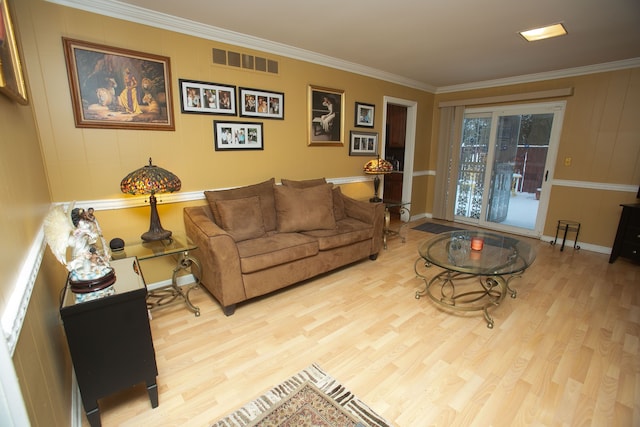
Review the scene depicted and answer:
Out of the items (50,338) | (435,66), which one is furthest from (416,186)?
(50,338)

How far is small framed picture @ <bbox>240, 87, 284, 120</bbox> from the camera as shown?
3.05 metres

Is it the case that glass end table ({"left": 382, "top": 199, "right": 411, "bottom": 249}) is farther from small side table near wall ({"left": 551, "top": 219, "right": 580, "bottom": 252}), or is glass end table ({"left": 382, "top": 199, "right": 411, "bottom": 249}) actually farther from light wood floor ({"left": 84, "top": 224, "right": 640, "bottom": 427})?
small side table near wall ({"left": 551, "top": 219, "right": 580, "bottom": 252})

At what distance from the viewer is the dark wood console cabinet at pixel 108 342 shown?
1.32m

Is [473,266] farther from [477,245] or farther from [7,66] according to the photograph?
[7,66]

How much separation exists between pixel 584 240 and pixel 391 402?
4.21 meters

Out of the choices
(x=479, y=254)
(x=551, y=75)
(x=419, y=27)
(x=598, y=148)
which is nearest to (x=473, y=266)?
(x=479, y=254)

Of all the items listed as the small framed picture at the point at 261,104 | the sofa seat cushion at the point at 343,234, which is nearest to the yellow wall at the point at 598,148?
the sofa seat cushion at the point at 343,234

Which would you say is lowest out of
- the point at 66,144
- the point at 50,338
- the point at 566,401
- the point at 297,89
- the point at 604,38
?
the point at 566,401

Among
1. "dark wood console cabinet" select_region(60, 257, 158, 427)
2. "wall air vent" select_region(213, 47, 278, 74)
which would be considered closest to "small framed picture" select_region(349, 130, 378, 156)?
"wall air vent" select_region(213, 47, 278, 74)

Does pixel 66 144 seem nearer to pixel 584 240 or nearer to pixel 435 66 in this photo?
pixel 435 66

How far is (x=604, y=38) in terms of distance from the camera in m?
2.85

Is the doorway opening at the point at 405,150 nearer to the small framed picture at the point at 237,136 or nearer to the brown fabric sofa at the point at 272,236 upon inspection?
the brown fabric sofa at the point at 272,236

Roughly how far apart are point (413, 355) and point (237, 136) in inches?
102

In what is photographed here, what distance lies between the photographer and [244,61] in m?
2.99
